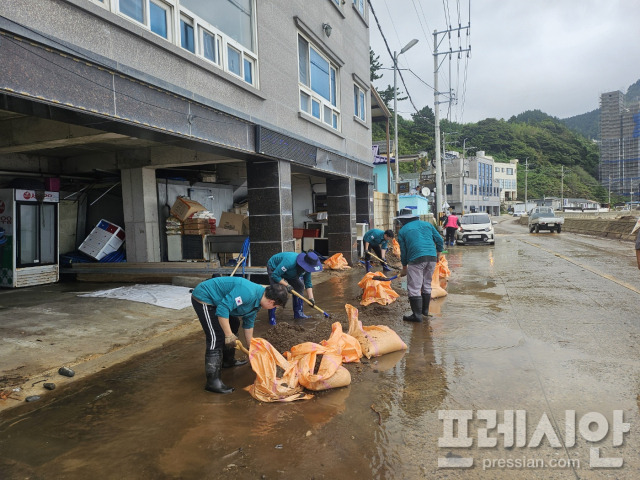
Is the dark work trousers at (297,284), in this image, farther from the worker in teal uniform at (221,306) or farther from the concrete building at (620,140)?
the concrete building at (620,140)

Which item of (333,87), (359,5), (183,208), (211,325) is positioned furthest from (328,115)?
(211,325)

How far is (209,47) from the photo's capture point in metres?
6.78

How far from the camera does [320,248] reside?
13.4 m

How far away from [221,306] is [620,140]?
102400mm

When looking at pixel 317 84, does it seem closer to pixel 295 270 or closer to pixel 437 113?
pixel 295 270

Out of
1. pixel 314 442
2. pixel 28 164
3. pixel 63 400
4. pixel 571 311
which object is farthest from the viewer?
pixel 28 164

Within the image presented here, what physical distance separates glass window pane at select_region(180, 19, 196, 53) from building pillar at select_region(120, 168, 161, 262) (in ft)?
10.6

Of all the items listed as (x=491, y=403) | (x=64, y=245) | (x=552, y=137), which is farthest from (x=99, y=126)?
(x=552, y=137)

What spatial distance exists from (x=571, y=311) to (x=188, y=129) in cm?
616

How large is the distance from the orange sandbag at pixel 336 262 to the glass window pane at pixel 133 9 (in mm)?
7928

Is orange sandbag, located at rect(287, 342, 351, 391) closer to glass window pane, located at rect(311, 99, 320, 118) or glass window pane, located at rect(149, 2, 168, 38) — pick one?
glass window pane, located at rect(149, 2, 168, 38)

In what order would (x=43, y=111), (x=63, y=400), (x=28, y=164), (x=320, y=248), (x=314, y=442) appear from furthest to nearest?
(x=320, y=248)
(x=28, y=164)
(x=43, y=111)
(x=63, y=400)
(x=314, y=442)

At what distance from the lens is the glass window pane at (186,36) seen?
617cm

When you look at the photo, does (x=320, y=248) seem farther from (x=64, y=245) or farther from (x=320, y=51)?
(x=64, y=245)
